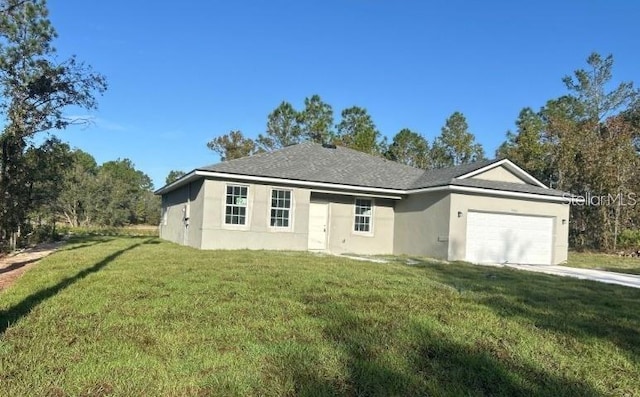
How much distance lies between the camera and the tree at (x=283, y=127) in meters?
45.6

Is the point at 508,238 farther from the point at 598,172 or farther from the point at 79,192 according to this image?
the point at 79,192

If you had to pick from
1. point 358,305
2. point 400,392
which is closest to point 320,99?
point 358,305

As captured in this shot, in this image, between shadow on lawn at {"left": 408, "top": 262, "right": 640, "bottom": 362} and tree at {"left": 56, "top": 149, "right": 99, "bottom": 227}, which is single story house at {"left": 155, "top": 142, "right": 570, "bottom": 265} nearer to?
shadow on lawn at {"left": 408, "top": 262, "right": 640, "bottom": 362}

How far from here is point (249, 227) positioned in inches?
669

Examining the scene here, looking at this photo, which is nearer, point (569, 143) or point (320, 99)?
point (569, 143)

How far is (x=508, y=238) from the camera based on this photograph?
58.3 feet

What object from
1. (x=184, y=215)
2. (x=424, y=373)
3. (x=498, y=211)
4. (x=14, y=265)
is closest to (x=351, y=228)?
(x=498, y=211)

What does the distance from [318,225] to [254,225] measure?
2753 mm

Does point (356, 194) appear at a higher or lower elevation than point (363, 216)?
higher

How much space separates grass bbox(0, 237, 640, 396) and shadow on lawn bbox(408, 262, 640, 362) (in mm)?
47

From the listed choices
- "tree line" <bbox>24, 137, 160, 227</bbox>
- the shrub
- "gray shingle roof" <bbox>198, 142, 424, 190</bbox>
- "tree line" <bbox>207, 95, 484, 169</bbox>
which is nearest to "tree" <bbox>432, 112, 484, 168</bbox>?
"tree line" <bbox>207, 95, 484, 169</bbox>

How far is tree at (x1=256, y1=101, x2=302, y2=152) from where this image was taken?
150ft

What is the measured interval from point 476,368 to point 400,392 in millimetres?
1016

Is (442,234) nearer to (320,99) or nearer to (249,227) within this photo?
(249,227)
